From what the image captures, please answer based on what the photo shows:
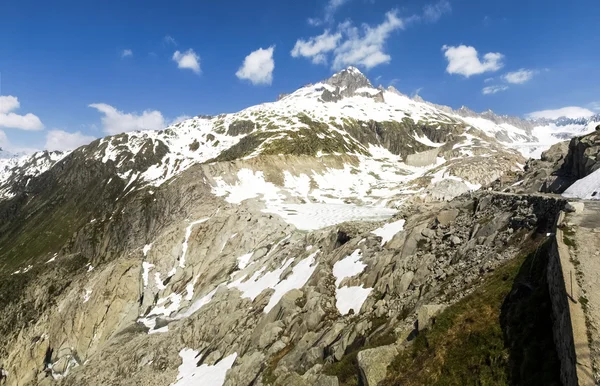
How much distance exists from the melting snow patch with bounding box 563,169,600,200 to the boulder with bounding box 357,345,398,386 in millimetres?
18768

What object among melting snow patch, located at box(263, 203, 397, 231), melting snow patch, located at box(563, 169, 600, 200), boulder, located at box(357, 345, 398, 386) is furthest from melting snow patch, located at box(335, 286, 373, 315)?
melting snow patch, located at box(263, 203, 397, 231)

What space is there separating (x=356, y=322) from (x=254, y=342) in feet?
36.5

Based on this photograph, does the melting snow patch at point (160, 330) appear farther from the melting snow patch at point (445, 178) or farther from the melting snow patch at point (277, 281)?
the melting snow patch at point (445, 178)

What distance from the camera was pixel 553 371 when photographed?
11.3 metres

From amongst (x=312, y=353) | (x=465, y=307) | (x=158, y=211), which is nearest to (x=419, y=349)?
(x=465, y=307)

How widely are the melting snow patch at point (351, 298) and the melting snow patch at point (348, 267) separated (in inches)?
70.3

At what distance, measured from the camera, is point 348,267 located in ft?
103

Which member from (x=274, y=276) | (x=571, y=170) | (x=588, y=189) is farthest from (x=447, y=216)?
(x=274, y=276)

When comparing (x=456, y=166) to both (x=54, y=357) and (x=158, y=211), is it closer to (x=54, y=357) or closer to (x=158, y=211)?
(x=158, y=211)

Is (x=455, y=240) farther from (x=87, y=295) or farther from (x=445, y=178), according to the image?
(x=445, y=178)

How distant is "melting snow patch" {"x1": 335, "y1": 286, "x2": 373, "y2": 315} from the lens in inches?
1001

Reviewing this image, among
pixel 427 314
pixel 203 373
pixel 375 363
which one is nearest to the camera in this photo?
pixel 375 363

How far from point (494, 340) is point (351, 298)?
13.6 m

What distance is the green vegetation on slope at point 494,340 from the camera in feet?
40.3
